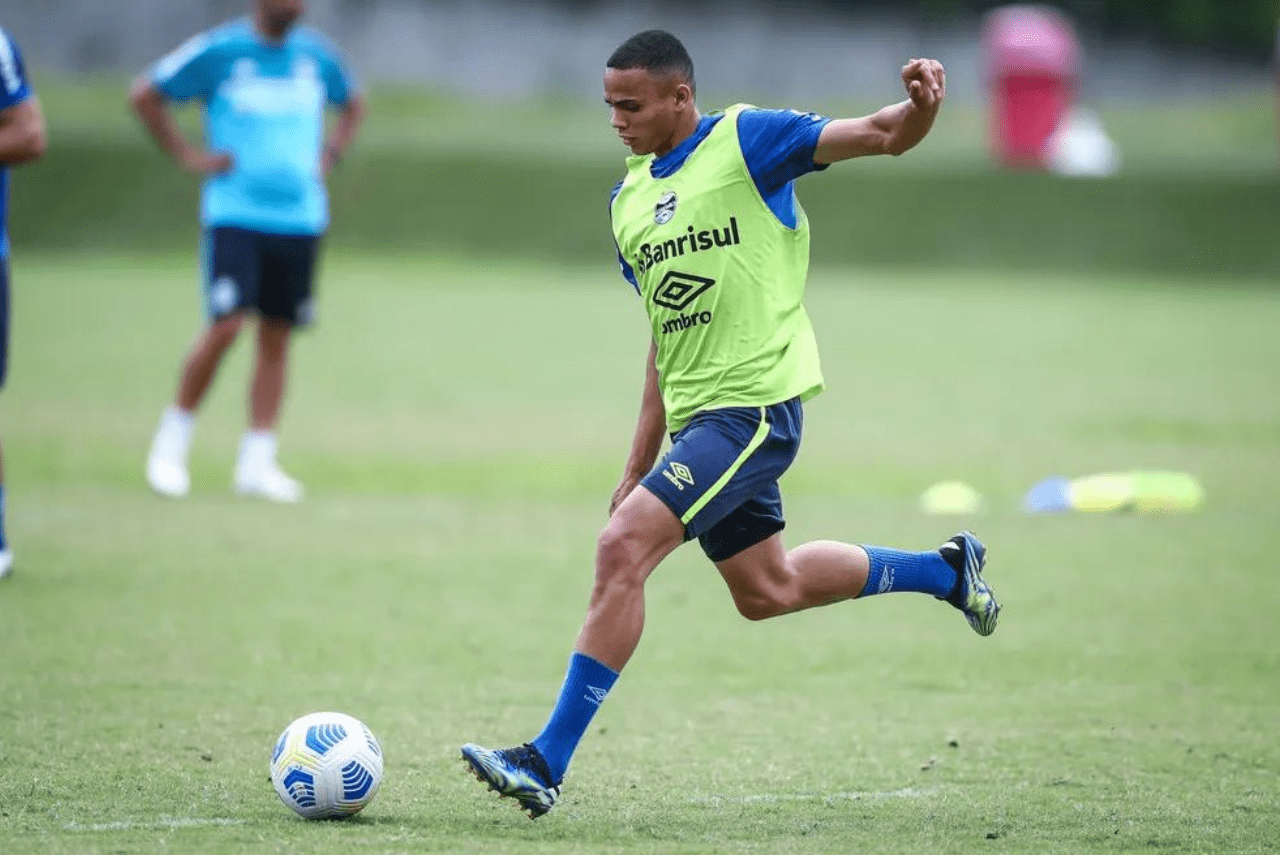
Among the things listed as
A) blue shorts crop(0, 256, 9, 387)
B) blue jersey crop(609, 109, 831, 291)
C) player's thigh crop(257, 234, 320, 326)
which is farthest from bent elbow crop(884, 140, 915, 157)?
player's thigh crop(257, 234, 320, 326)

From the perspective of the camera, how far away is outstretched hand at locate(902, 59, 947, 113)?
532 centimetres

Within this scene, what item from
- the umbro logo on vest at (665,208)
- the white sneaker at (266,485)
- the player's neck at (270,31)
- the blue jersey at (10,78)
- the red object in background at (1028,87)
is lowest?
the white sneaker at (266,485)

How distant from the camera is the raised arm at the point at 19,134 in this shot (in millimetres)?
8484

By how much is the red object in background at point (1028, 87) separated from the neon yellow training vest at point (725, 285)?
3037cm

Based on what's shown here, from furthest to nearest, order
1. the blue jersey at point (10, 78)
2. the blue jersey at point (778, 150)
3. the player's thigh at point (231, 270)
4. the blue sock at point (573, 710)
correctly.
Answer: the player's thigh at point (231, 270) < the blue jersey at point (10, 78) < the blue jersey at point (778, 150) < the blue sock at point (573, 710)

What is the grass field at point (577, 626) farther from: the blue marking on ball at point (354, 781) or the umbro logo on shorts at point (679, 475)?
the umbro logo on shorts at point (679, 475)

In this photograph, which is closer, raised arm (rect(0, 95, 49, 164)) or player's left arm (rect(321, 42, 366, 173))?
raised arm (rect(0, 95, 49, 164))

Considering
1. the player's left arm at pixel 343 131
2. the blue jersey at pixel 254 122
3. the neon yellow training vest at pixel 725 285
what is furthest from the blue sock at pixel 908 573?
the player's left arm at pixel 343 131

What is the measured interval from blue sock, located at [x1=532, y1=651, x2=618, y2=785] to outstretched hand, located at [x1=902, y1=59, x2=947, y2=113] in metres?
1.80

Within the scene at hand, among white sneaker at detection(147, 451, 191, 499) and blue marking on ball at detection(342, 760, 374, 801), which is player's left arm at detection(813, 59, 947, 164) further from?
white sneaker at detection(147, 451, 191, 499)

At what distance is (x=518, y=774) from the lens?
5207mm

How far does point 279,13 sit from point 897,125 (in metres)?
7.06

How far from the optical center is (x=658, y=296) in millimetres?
5871

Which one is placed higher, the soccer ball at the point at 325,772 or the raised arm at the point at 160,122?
the raised arm at the point at 160,122
